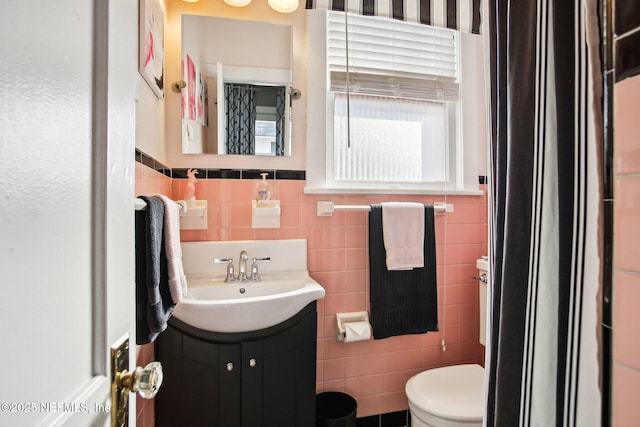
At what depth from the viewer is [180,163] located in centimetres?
137

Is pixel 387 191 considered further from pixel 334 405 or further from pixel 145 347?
pixel 145 347

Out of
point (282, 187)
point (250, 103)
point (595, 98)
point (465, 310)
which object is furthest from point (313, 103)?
point (465, 310)

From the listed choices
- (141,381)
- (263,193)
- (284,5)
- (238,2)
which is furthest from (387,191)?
(141,381)

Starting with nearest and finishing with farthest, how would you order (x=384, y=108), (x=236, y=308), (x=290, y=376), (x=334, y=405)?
(x=236, y=308) < (x=290, y=376) < (x=334, y=405) < (x=384, y=108)

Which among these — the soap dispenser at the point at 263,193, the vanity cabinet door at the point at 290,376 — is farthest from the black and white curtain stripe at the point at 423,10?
the vanity cabinet door at the point at 290,376

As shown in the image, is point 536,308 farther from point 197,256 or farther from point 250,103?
point 250,103

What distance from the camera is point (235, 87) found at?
1418mm

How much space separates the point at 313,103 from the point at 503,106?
98 cm

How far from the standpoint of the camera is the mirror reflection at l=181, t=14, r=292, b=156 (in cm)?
138

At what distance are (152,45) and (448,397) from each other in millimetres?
1853

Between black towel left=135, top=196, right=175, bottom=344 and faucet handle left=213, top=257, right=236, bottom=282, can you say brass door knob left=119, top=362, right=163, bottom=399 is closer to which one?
black towel left=135, top=196, right=175, bottom=344

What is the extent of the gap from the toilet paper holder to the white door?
112 cm

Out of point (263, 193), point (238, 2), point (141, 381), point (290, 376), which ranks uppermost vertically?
point (238, 2)

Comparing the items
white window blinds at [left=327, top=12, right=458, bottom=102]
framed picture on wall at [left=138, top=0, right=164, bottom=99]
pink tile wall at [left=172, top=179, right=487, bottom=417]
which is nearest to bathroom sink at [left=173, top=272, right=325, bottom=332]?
pink tile wall at [left=172, top=179, right=487, bottom=417]
